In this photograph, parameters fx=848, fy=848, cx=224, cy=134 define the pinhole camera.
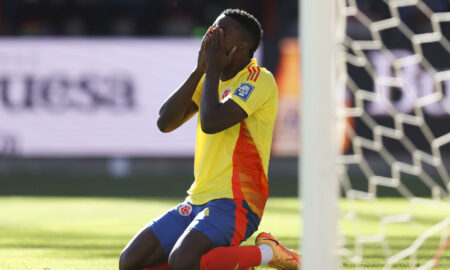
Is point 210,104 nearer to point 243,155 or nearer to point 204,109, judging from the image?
point 204,109

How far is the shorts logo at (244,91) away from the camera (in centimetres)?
385

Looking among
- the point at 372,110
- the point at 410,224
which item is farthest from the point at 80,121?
the point at 410,224

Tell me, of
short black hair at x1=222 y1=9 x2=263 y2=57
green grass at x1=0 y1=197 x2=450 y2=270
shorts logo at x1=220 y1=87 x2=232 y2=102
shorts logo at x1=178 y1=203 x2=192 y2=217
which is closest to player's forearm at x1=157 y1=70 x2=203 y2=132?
shorts logo at x1=220 y1=87 x2=232 y2=102

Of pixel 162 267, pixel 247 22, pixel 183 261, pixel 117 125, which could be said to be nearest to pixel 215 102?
pixel 247 22

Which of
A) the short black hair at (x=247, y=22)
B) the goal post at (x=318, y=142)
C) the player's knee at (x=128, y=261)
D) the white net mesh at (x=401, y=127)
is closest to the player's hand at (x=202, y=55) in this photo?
the short black hair at (x=247, y=22)

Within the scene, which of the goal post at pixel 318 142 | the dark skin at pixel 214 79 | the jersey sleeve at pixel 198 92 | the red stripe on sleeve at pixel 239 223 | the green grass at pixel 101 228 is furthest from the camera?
the green grass at pixel 101 228

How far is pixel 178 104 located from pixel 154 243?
669 mm

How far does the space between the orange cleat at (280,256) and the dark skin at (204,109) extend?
34 cm

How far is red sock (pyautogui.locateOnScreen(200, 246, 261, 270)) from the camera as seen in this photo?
3683 mm

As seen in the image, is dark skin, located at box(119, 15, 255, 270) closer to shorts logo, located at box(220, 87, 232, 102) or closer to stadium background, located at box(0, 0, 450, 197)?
shorts logo, located at box(220, 87, 232, 102)

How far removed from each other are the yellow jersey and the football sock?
6.1 inches

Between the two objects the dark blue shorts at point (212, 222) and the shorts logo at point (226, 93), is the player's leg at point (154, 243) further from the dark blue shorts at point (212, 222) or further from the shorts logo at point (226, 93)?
the shorts logo at point (226, 93)

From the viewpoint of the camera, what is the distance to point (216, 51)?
3838 millimetres

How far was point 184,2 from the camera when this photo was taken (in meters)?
14.6
